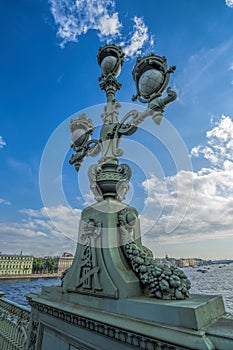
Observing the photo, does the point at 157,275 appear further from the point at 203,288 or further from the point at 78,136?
the point at 203,288

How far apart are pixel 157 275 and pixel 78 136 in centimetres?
276

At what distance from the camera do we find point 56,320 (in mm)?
2582

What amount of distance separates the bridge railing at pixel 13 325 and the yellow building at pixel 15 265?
2599 inches

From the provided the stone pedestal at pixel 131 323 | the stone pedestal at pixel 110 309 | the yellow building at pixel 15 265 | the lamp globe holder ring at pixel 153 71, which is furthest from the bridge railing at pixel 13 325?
the yellow building at pixel 15 265

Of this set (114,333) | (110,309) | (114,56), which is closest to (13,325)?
(110,309)

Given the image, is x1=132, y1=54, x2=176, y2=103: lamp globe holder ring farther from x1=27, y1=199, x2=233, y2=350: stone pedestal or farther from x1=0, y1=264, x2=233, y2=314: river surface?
x1=0, y1=264, x2=233, y2=314: river surface

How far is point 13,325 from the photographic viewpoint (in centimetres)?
423

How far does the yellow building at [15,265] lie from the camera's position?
61213mm

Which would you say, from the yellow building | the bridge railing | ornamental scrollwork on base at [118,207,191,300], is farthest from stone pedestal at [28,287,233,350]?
the yellow building

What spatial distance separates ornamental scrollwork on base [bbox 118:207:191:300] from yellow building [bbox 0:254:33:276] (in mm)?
70208

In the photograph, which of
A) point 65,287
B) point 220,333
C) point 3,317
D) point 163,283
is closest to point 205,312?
point 220,333

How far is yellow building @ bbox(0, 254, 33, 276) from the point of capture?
2410 inches

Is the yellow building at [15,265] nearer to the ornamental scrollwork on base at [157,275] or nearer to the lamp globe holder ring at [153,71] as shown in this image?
the ornamental scrollwork on base at [157,275]

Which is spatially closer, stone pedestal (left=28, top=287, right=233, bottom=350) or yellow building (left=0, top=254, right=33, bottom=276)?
stone pedestal (left=28, top=287, right=233, bottom=350)
